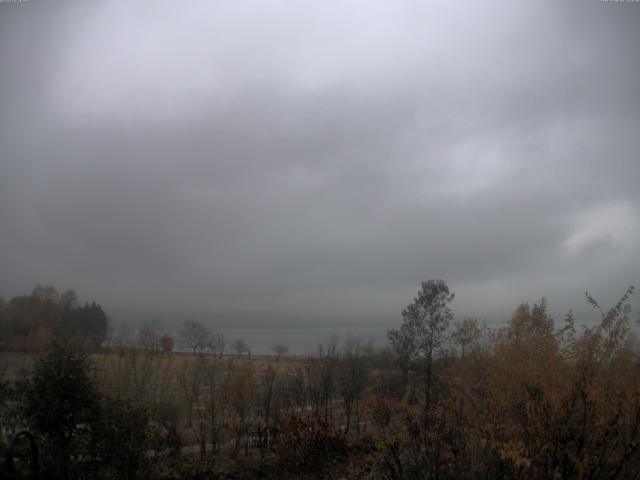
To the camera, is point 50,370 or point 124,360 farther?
point 124,360

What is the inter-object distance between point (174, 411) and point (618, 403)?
12.4m

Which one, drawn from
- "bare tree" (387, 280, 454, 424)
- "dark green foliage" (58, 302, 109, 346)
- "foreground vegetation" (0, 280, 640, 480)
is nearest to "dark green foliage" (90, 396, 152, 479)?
"foreground vegetation" (0, 280, 640, 480)

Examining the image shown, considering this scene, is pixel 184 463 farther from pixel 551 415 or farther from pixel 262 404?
pixel 551 415

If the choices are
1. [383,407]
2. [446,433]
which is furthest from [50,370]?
[383,407]

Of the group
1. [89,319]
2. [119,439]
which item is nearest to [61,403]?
[119,439]

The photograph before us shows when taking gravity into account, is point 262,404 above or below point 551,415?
below

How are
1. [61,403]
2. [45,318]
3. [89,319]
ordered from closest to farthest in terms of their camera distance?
1. [61,403]
2. [45,318]
3. [89,319]

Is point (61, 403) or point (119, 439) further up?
point (61, 403)

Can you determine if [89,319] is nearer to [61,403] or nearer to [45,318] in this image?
[45,318]

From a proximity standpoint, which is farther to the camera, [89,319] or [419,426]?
[89,319]

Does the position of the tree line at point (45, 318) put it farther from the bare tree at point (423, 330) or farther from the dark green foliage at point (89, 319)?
the bare tree at point (423, 330)

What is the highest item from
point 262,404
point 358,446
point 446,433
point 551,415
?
point 551,415

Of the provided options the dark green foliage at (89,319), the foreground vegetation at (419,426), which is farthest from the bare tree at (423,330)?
the dark green foliage at (89,319)

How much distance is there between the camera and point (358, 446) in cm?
1688
